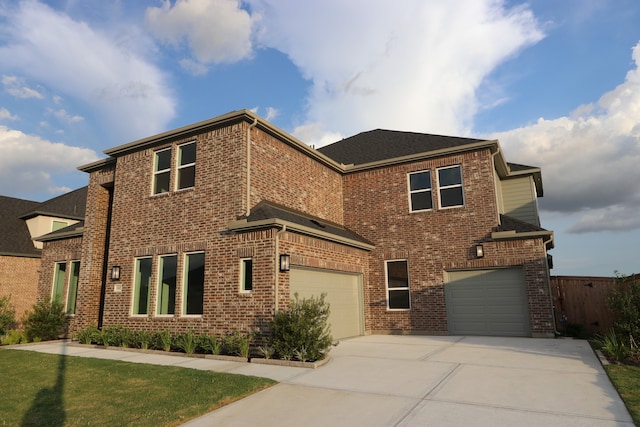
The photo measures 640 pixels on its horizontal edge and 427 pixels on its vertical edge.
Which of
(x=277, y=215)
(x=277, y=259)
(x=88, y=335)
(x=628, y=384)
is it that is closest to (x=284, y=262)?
(x=277, y=259)

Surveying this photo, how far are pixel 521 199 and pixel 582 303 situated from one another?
4466mm

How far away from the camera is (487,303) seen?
42.3 ft

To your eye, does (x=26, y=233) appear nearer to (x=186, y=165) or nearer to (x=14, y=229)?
(x=14, y=229)

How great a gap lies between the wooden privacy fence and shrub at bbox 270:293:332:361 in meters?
9.41

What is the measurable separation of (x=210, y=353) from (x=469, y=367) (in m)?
5.97

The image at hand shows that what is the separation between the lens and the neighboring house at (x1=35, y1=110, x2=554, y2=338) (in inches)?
413

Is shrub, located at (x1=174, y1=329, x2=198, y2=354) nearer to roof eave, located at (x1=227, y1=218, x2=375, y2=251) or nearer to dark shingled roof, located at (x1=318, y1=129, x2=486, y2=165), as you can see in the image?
roof eave, located at (x1=227, y1=218, x2=375, y2=251)

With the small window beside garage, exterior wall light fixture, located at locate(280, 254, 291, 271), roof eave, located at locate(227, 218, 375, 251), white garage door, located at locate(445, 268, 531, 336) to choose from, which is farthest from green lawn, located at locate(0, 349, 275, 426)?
white garage door, located at locate(445, 268, 531, 336)

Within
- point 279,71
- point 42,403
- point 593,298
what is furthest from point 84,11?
point 593,298

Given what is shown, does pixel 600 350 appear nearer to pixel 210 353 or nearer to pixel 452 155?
pixel 452 155

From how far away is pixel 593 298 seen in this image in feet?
44.5

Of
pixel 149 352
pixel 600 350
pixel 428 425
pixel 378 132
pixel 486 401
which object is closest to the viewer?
pixel 428 425

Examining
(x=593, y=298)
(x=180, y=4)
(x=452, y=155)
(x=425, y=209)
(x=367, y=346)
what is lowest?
(x=367, y=346)

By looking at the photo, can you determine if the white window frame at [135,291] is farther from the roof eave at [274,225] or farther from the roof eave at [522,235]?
the roof eave at [522,235]
